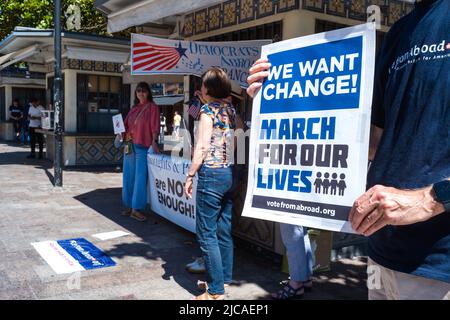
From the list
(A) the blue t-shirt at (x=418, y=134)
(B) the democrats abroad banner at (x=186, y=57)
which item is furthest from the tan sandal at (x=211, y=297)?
(B) the democrats abroad banner at (x=186, y=57)

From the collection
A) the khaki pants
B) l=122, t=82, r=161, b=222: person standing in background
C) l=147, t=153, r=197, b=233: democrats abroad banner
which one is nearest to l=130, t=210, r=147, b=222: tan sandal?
l=122, t=82, r=161, b=222: person standing in background

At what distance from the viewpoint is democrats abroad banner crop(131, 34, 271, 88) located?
195 inches

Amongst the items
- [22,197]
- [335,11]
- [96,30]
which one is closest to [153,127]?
[335,11]

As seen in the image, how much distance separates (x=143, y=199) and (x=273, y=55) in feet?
14.9

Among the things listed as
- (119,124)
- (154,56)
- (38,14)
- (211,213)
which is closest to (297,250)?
(211,213)

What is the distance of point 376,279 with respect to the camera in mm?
1587

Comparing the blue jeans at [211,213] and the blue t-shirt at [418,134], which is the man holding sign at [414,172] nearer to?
the blue t-shirt at [418,134]

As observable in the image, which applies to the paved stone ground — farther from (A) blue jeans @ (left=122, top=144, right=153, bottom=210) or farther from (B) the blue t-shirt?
(B) the blue t-shirt

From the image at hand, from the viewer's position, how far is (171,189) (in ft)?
18.2

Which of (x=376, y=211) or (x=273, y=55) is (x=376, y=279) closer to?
(x=376, y=211)

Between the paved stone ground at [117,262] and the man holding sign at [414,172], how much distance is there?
2.52 meters

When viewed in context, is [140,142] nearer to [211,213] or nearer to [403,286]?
[211,213]

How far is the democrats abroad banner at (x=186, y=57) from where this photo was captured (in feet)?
16.3

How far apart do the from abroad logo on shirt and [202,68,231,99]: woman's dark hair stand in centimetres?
222
